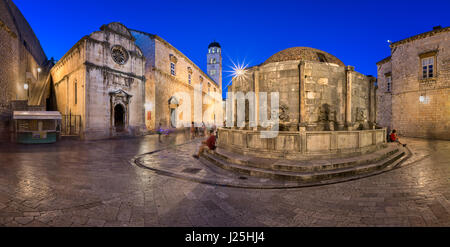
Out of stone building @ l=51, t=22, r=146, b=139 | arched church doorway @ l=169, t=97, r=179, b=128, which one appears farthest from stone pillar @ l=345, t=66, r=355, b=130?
arched church doorway @ l=169, t=97, r=179, b=128

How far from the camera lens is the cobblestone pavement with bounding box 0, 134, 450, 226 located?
3.17 meters

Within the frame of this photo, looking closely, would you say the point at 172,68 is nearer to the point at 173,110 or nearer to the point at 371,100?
the point at 173,110

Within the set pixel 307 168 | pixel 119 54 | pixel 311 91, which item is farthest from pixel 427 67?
pixel 119 54

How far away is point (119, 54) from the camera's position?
18.8 meters

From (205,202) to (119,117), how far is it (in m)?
19.7

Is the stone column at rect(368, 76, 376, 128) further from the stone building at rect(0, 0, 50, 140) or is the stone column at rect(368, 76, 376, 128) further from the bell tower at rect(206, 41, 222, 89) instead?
the bell tower at rect(206, 41, 222, 89)

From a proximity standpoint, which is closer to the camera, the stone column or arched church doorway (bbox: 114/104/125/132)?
the stone column

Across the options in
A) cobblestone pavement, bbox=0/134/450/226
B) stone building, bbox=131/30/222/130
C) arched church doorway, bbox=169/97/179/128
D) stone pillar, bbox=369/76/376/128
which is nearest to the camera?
cobblestone pavement, bbox=0/134/450/226

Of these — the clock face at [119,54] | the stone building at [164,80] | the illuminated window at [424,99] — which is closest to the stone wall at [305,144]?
the illuminated window at [424,99]

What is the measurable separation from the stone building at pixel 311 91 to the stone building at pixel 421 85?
13.7 m

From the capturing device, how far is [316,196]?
429cm
